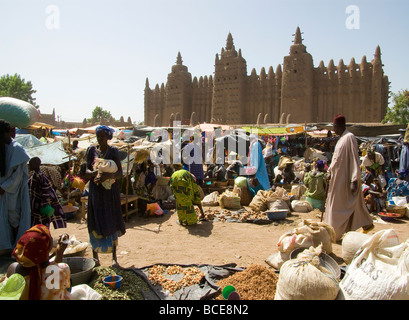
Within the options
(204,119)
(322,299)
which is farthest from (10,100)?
(204,119)

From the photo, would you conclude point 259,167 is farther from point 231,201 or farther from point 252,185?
point 231,201

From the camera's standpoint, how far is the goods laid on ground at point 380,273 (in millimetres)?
2390

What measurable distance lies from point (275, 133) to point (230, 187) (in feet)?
20.9

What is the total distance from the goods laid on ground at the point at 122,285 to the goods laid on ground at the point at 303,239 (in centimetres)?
178

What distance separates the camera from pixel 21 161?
359 cm

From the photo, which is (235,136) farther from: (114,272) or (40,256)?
(40,256)

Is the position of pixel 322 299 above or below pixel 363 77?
below

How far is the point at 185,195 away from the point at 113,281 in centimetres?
336

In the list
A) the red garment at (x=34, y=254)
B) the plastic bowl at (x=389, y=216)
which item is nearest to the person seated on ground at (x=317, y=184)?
the plastic bowl at (x=389, y=216)

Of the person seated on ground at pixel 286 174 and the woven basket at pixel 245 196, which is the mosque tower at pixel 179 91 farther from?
the woven basket at pixel 245 196

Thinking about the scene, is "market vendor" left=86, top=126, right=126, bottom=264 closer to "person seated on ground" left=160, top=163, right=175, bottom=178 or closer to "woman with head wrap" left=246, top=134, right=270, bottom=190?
"woman with head wrap" left=246, top=134, right=270, bottom=190

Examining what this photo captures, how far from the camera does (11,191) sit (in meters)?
3.58

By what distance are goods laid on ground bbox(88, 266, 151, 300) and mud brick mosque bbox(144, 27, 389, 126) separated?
22.1 metres

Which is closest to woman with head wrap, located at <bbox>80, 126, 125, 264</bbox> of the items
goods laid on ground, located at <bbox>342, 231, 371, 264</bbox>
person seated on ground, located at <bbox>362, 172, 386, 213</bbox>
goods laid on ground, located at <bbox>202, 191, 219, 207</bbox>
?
goods laid on ground, located at <bbox>342, 231, 371, 264</bbox>
